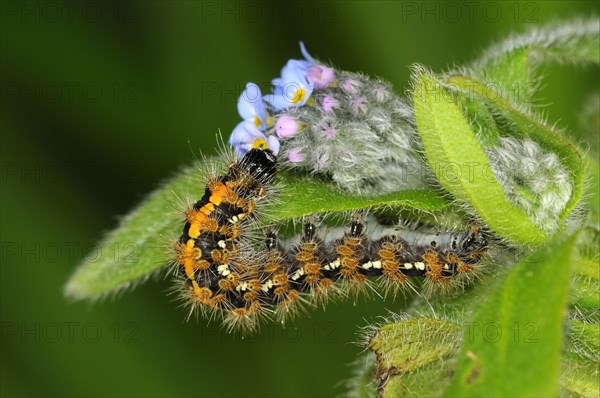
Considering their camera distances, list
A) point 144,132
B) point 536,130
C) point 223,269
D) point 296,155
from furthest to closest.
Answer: point 144,132
point 223,269
point 296,155
point 536,130

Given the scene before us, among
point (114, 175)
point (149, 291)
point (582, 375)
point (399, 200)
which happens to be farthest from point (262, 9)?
point (582, 375)

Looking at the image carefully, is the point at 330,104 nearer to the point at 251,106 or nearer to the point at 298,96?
the point at 298,96

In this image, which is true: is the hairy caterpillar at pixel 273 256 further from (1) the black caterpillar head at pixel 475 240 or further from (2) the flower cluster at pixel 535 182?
(2) the flower cluster at pixel 535 182

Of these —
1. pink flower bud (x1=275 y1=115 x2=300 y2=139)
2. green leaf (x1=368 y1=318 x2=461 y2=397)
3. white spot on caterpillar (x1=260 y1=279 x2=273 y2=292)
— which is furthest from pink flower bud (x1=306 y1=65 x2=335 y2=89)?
green leaf (x1=368 y1=318 x2=461 y2=397)

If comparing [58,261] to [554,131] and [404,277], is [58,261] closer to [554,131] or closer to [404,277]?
[404,277]

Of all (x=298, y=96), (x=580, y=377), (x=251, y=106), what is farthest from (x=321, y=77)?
(x=580, y=377)
